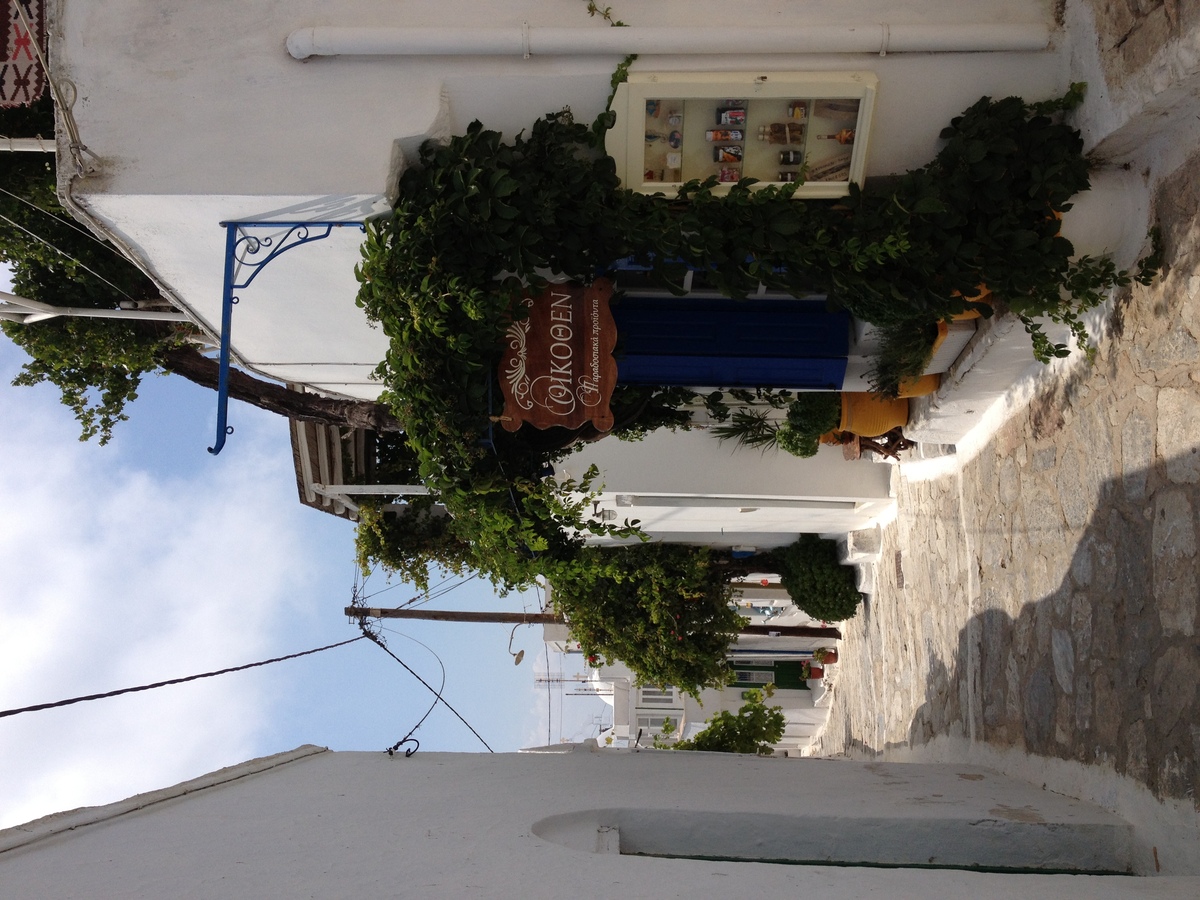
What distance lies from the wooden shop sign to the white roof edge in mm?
2384

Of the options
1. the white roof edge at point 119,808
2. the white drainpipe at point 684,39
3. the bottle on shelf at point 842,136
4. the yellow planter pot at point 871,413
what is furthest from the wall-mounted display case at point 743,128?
the white roof edge at point 119,808

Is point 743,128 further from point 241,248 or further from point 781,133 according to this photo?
point 241,248

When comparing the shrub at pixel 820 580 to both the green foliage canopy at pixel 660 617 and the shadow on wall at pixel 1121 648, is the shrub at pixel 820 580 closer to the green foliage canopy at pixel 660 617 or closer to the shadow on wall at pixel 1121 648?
the green foliage canopy at pixel 660 617

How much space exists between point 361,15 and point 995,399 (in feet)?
14.4

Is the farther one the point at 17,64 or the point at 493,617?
the point at 493,617

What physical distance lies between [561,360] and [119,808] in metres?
2.95

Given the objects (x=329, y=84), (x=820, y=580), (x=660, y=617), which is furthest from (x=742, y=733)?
(x=329, y=84)

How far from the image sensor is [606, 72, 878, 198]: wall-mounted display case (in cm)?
439

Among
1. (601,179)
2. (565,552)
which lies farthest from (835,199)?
(565,552)

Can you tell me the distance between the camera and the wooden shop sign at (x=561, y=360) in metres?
4.82

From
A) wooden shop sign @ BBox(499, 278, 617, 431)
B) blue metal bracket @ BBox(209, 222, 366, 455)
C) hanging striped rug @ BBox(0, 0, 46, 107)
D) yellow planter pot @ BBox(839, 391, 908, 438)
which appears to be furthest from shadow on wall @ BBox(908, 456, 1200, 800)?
hanging striped rug @ BBox(0, 0, 46, 107)

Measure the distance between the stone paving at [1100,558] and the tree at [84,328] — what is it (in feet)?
17.0

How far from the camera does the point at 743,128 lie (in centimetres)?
453

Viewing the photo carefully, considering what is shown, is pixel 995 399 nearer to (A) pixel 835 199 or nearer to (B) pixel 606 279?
(A) pixel 835 199
